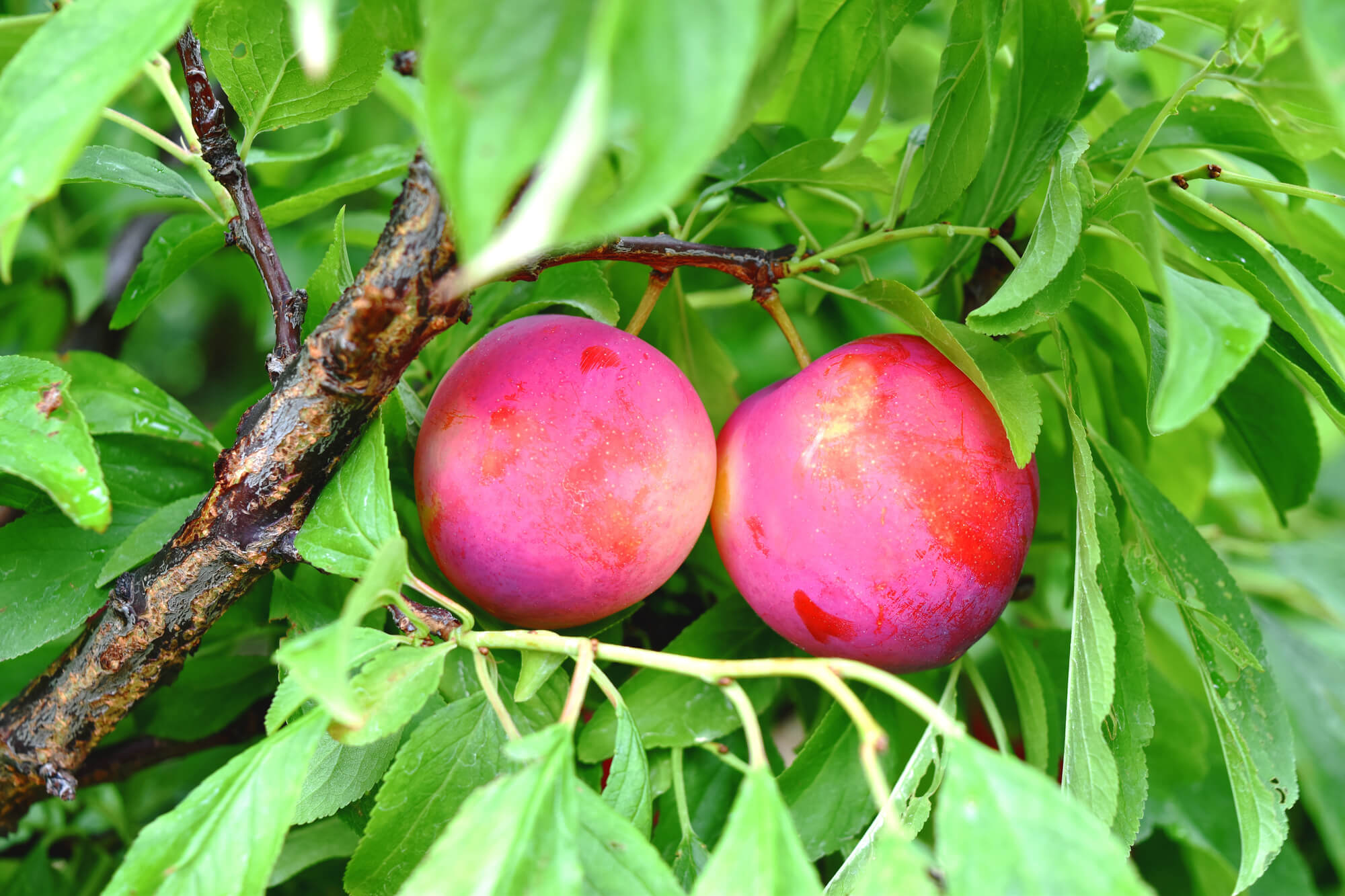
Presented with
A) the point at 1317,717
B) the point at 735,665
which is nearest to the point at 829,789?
the point at 735,665

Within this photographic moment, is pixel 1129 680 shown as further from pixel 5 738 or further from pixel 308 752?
pixel 5 738

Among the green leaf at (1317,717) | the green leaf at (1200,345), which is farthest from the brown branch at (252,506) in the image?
the green leaf at (1317,717)

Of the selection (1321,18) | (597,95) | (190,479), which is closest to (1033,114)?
(1321,18)

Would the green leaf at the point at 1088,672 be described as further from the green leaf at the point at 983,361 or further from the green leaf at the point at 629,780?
the green leaf at the point at 629,780

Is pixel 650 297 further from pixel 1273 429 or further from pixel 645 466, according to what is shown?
pixel 1273 429

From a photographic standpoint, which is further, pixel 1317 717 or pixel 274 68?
pixel 1317 717

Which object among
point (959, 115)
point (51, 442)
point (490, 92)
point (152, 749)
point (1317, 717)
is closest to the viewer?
point (490, 92)

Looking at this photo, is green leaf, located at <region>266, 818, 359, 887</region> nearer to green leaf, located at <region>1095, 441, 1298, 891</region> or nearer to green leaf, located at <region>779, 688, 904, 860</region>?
green leaf, located at <region>779, 688, 904, 860</region>
